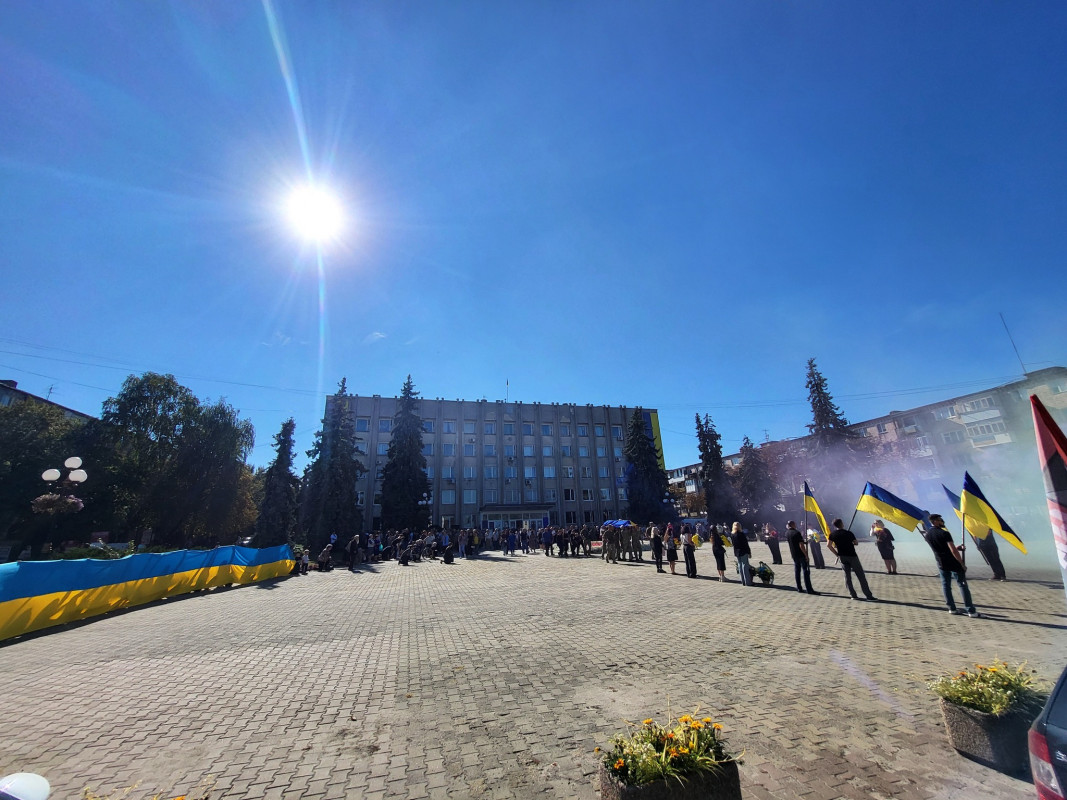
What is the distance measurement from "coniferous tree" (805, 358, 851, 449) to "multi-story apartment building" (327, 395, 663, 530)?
80.7 feet

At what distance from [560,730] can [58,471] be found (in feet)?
155

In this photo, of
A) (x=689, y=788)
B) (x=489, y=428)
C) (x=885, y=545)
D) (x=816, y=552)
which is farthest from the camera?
(x=489, y=428)

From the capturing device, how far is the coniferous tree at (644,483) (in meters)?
46.7

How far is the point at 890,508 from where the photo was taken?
41.5 feet

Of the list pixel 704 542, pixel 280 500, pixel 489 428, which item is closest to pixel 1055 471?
pixel 704 542

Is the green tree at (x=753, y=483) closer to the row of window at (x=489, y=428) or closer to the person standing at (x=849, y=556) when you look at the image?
the row of window at (x=489, y=428)

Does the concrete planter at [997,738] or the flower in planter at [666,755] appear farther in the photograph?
the concrete planter at [997,738]

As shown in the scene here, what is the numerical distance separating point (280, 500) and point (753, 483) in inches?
1802

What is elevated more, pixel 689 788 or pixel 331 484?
pixel 331 484

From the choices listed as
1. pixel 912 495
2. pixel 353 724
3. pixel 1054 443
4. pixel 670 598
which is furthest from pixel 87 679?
pixel 912 495

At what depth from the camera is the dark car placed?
231 cm

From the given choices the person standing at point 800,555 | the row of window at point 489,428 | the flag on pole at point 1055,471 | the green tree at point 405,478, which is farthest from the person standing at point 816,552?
the row of window at point 489,428

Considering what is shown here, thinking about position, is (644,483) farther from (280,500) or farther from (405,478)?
(280,500)

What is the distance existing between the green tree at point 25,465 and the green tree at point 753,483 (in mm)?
60974
